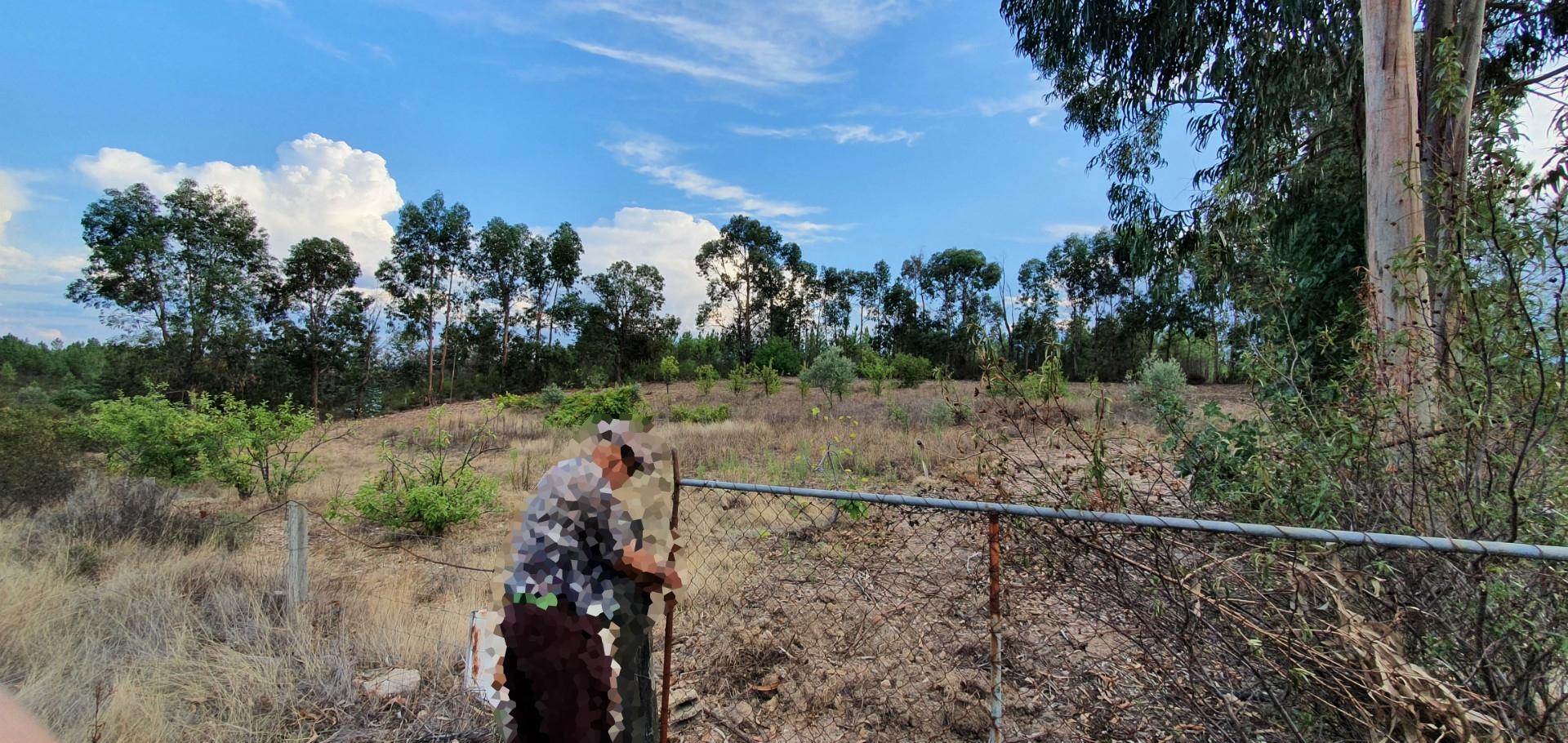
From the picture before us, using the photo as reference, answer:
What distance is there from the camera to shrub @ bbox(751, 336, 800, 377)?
3462 centimetres

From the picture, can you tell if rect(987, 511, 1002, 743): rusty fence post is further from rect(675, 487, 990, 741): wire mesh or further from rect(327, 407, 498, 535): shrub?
rect(327, 407, 498, 535): shrub

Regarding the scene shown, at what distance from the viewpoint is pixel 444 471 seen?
801 centimetres

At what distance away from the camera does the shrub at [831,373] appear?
62.1 feet

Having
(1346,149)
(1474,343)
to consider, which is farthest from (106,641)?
(1346,149)

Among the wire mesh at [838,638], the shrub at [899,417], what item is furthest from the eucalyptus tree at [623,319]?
the wire mesh at [838,638]

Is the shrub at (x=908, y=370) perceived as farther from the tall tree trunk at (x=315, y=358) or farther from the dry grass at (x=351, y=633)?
the tall tree trunk at (x=315, y=358)

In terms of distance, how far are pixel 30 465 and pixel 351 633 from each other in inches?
231

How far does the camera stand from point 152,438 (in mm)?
6926

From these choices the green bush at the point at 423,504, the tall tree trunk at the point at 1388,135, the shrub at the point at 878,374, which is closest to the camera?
the tall tree trunk at the point at 1388,135

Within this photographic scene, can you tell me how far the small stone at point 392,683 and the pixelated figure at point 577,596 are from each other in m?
1.78

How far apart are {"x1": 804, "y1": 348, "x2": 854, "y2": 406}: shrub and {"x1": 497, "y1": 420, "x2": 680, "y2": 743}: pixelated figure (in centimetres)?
1688

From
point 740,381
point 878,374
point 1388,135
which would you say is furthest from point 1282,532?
point 740,381

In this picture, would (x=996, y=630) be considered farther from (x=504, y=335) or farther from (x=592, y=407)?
(x=504, y=335)

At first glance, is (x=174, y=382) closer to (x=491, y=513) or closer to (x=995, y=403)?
(x=491, y=513)
